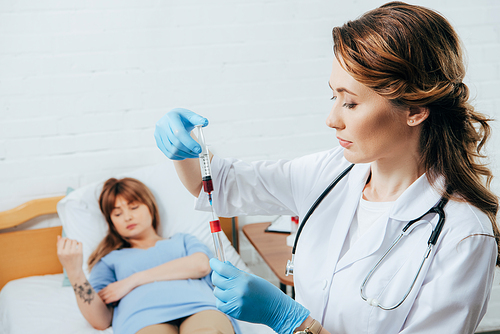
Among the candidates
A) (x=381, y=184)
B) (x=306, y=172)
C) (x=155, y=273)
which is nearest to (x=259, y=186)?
(x=306, y=172)

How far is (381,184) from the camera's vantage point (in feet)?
3.36

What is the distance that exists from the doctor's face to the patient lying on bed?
2.58 ft

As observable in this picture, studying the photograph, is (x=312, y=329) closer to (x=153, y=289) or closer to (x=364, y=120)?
(x=364, y=120)

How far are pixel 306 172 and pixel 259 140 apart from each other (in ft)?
3.39

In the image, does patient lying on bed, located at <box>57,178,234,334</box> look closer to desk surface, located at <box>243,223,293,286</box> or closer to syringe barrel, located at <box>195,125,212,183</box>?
desk surface, located at <box>243,223,293,286</box>

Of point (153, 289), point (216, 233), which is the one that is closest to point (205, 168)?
point (216, 233)

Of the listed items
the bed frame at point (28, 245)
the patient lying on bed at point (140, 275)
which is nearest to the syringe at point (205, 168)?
the patient lying on bed at point (140, 275)

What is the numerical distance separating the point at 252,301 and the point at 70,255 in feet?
3.24

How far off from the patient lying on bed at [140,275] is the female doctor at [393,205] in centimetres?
53

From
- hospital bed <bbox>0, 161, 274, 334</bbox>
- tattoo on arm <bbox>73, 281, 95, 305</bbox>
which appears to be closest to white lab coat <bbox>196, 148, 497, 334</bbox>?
tattoo on arm <bbox>73, 281, 95, 305</bbox>

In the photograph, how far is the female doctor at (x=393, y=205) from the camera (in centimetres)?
82

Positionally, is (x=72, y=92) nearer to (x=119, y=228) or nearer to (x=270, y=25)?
(x=119, y=228)

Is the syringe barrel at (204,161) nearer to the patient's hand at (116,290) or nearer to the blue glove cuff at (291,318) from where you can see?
the blue glove cuff at (291,318)

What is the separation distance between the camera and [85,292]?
1.50 m
